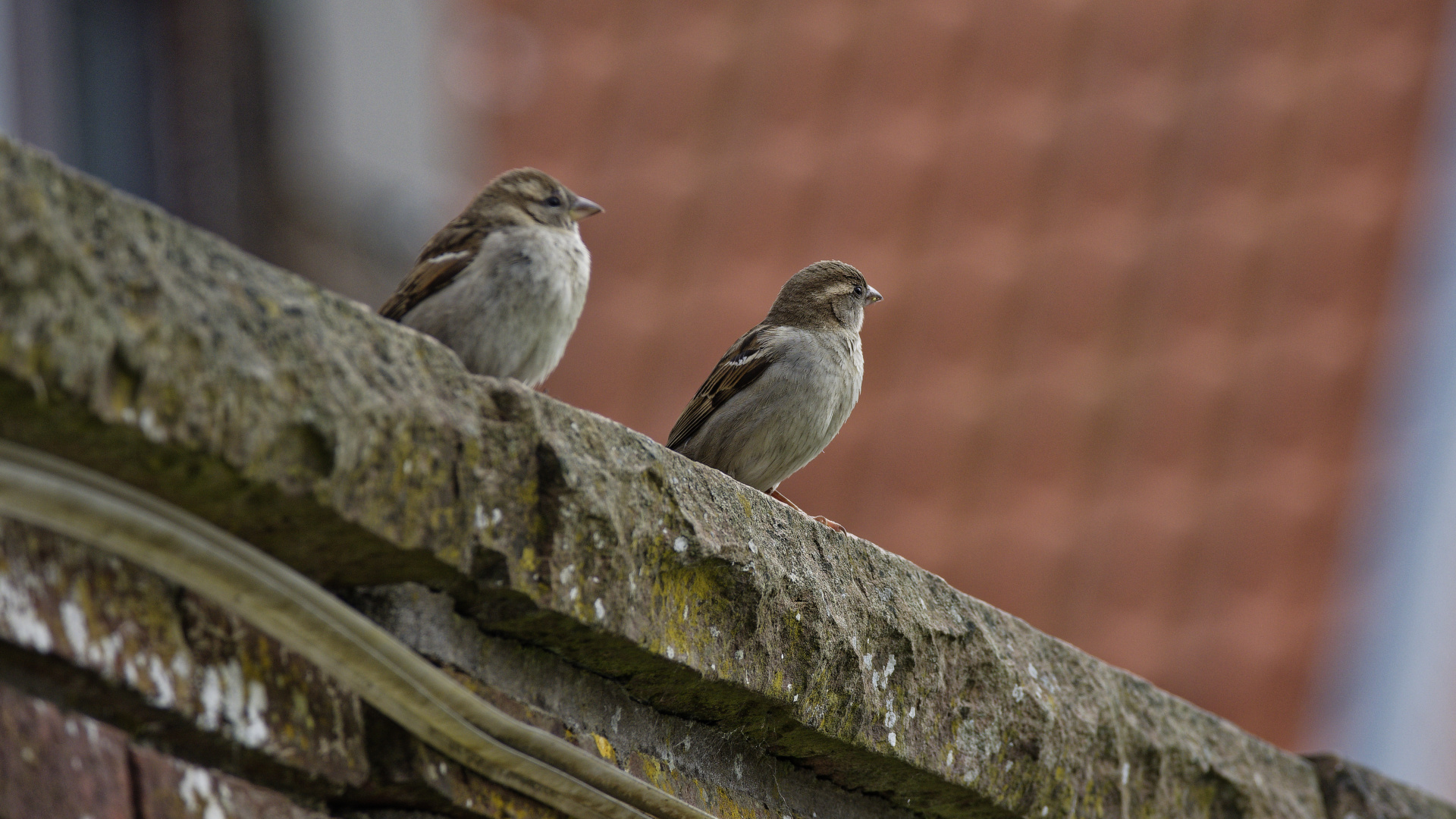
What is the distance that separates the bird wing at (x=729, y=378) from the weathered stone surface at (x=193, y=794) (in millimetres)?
2542

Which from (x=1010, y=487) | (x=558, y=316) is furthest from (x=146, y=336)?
(x=1010, y=487)

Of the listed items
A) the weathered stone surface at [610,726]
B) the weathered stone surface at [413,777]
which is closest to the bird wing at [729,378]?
the weathered stone surface at [610,726]

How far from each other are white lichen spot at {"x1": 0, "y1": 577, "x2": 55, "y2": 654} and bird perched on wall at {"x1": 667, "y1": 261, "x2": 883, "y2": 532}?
273 centimetres

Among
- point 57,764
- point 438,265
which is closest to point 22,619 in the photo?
point 57,764

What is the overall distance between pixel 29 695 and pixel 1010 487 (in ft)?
21.6

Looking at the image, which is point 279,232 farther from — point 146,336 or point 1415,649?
point 146,336

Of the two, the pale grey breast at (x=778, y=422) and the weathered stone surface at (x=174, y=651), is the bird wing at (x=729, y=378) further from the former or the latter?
the weathered stone surface at (x=174, y=651)

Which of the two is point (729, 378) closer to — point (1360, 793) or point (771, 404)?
point (771, 404)

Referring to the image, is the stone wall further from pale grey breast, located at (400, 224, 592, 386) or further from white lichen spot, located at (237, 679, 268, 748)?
pale grey breast, located at (400, 224, 592, 386)

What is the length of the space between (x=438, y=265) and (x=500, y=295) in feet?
0.59

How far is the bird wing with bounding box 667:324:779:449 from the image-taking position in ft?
14.2

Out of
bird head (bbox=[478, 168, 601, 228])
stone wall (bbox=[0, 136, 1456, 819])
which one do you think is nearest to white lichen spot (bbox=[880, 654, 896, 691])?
stone wall (bbox=[0, 136, 1456, 819])

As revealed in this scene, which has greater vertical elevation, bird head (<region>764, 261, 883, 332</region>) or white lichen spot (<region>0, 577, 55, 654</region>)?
bird head (<region>764, 261, 883, 332</region>)

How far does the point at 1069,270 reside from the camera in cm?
830
